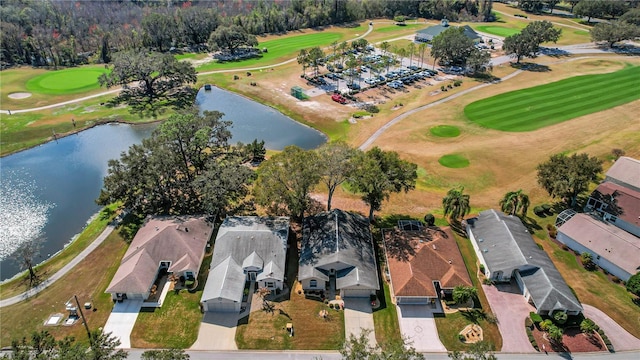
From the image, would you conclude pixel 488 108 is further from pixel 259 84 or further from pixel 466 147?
pixel 259 84

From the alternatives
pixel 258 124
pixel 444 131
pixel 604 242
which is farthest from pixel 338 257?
pixel 258 124

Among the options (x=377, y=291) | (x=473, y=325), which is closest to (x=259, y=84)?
(x=377, y=291)

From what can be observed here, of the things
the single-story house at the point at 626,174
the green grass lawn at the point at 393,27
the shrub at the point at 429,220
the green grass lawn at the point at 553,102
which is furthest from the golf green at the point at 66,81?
the single-story house at the point at 626,174

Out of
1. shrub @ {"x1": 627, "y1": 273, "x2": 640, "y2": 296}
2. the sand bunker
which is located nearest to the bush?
shrub @ {"x1": 627, "y1": 273, "x2": 640, "y2": 296}

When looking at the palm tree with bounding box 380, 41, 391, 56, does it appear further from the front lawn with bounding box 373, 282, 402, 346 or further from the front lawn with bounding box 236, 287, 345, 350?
the front lawn with bounding box 236, 287, 345, 350

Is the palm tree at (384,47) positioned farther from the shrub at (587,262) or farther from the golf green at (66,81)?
the shrub at (587,262)

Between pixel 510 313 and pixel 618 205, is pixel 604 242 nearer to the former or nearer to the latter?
pixel 618 205
